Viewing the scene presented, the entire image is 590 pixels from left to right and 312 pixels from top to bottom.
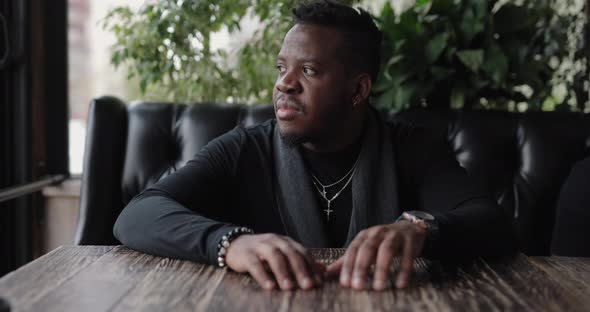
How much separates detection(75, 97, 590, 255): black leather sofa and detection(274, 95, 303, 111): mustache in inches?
18.4

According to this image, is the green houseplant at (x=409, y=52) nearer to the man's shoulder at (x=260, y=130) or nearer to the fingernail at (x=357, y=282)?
the man's shoulder at (x=260, y=130)

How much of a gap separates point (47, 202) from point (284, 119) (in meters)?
1.72

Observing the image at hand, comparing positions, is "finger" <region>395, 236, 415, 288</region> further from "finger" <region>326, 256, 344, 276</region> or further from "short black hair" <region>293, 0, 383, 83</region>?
"short black hair" <region>293, 0, 383, 83</region>

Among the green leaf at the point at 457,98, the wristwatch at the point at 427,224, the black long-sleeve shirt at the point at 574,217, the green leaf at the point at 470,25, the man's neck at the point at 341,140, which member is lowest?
the black long-sleeve shirt at the point at 574,217

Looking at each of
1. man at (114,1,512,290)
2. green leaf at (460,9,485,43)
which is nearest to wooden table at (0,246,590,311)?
man at (114,1,512,290)

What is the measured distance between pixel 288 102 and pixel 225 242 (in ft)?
1.92

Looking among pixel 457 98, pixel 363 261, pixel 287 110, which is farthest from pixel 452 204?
pixel 457 98

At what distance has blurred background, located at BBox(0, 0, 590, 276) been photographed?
229 cm

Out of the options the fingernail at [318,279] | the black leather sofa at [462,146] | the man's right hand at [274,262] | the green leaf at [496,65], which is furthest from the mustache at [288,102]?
the green leaf at [496,65]

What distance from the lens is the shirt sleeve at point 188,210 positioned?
1.07 metres

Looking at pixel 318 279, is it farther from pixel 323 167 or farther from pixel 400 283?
pixel 323 167

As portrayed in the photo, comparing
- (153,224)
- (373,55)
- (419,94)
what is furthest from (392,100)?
(153,224)

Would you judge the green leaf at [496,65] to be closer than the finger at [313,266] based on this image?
No

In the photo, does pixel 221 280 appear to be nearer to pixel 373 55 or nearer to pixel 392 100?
pixel 373 55
